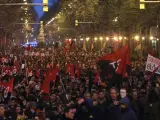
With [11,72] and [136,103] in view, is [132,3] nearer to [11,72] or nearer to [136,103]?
[11,72]

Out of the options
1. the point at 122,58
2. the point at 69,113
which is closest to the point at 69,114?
the point at 69,113

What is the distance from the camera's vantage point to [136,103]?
14.6m

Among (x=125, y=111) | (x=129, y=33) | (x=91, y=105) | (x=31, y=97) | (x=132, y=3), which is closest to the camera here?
(x=125, y=111)

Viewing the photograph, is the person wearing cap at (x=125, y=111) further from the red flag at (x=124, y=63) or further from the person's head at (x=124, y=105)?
the red flag at (x=124, y=63)

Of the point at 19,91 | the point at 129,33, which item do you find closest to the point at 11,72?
the point at 19,91

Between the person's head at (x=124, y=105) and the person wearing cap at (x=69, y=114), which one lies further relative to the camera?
the person's head at (x=124, y=105)

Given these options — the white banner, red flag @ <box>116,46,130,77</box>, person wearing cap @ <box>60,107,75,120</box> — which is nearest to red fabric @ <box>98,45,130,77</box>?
red flag @ <box>116,46,130,77</box>

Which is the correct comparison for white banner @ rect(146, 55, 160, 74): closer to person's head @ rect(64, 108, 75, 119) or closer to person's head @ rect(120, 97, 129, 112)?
person's head @ rect(120, 97, 129, 112)

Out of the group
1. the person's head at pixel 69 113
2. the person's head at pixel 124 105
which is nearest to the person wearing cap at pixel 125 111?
the person's head at pixel 124 105

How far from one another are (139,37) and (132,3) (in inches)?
701

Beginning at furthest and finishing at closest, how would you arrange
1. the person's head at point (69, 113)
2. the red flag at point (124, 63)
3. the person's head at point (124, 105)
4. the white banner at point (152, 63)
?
the white banner at point (152, 63) < the red flag at point (124, 63) < the person's head at point (124, 105) < the person's head at point (69, 113)

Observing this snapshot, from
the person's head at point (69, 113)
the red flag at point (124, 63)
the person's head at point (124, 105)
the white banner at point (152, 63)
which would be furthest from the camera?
the white banner at point (152, 63)

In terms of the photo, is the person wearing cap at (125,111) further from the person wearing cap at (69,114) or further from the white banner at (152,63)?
the white banner at (152,63)

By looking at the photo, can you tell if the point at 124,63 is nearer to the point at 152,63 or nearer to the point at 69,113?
the point at 152,63
